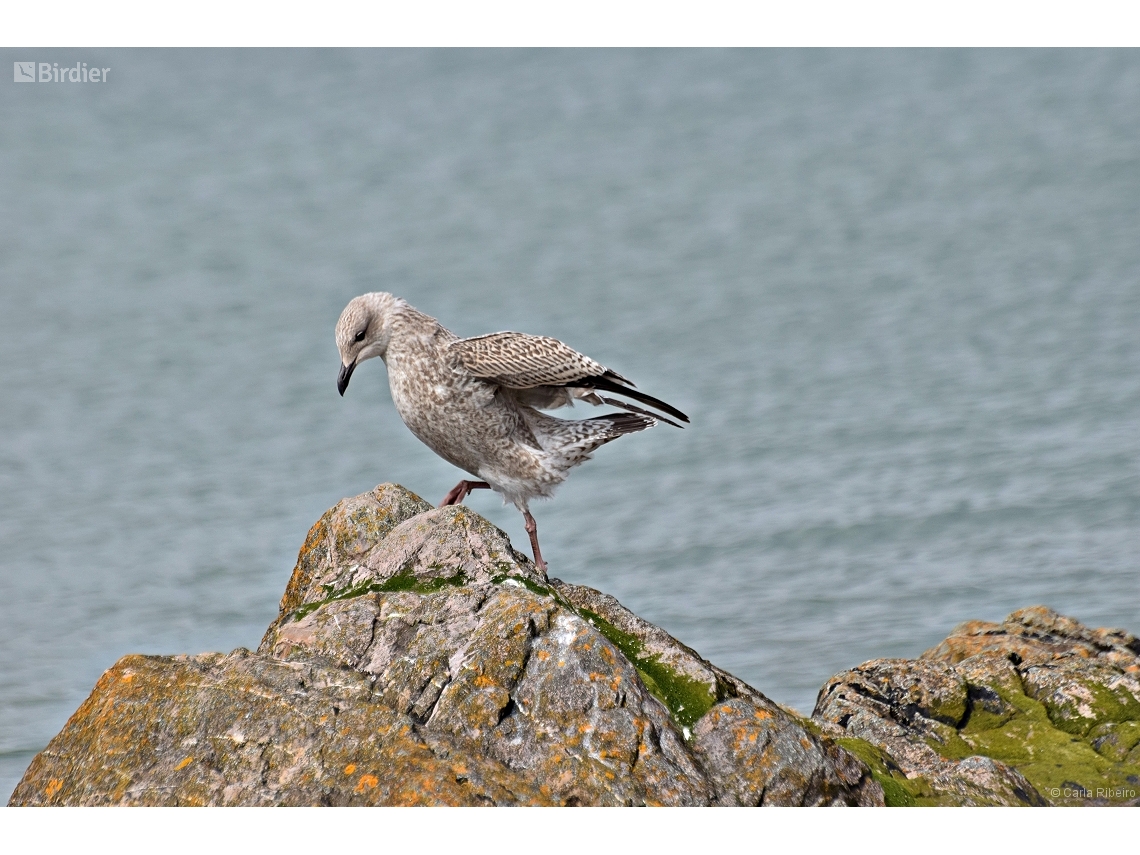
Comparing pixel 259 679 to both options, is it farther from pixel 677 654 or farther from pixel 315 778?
pixel 677 654

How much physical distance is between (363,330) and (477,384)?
821 mm

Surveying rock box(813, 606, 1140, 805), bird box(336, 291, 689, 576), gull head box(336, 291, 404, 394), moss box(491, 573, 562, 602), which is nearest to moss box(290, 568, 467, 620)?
moss box(491, 573, 562, 602)

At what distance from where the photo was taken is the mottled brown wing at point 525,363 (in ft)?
29.5

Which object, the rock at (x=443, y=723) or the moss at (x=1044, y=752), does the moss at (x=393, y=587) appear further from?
the moss at (x=1044, y=752)

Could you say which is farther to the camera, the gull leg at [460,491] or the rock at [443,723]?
the gull leg at [460,491]

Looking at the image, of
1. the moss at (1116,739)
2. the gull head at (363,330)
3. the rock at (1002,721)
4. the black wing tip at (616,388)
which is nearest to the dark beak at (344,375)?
the gull head at (363,330)

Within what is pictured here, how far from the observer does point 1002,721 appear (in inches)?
352

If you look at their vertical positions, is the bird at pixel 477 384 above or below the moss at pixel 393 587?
above

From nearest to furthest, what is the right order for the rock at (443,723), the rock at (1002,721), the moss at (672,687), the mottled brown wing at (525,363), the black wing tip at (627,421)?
1. the rock at (443,723)
2. the moss at (672,687)
3. the rock at (1002,721)
4. the mottled brown wing at (525,363)
5. the black wing tip at (627,421)

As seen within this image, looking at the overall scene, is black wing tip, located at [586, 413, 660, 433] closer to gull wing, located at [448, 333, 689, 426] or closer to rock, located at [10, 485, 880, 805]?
gull wing, located at [448, 333, 689, 426]

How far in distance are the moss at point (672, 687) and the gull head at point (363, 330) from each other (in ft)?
8.63

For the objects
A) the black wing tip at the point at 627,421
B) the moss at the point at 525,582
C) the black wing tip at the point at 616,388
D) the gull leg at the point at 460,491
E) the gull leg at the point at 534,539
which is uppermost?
the black wing tip at the point at 616,388

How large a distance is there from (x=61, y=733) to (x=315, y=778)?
4.67ft

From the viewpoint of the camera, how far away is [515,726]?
21.4ft
